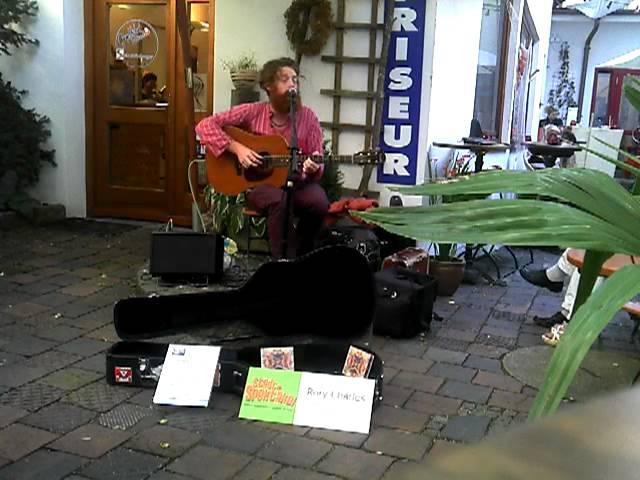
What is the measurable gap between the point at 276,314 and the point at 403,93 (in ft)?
7.87

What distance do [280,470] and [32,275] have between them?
2823 millimetres

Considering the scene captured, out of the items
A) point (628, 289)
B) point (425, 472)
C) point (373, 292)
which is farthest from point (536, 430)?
point (373, 292)

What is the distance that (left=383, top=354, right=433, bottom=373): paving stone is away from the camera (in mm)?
3430

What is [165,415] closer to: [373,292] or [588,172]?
[373,292]

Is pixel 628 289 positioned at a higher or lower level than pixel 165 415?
higher

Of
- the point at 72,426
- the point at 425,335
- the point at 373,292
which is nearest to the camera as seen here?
the point at 72,426

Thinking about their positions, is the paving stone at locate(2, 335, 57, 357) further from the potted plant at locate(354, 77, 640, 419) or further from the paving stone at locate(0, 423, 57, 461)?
the potted plant at locate(354, 77, 640, 419)

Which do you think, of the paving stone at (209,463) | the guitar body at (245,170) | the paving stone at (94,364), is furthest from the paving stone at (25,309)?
the paving stone at (209,463)

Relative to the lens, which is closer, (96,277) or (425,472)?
(425,472)

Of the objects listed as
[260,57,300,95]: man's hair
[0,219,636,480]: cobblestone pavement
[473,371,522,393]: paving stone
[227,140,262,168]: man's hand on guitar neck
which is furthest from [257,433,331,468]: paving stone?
[260,57,300,95]: man's hair

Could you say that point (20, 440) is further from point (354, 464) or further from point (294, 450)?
point (354, 464)

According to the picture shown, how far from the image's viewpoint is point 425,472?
34 cm

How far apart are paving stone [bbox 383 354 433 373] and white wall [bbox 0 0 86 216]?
384cm

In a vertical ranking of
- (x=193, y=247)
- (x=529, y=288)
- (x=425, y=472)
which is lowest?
(x=529, y=288)
